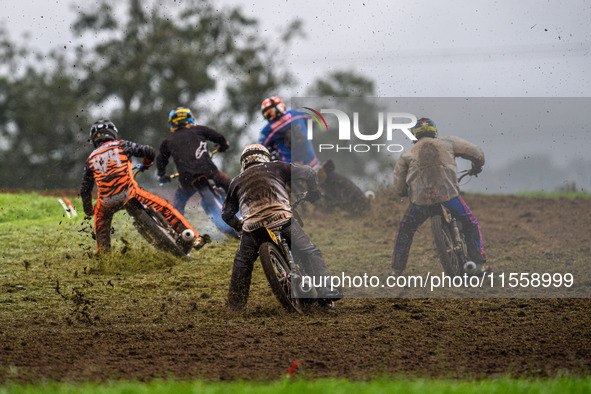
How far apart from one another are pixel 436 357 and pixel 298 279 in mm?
2215

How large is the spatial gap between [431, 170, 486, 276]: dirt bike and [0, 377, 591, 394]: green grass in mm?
5028

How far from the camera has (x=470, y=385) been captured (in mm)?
5227

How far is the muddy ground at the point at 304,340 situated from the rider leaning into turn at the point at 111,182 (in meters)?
1.48

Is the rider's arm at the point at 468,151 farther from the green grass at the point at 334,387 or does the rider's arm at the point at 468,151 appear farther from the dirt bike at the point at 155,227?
the green grass at the point at 334,387

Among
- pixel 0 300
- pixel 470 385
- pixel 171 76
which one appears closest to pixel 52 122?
pixel 171 76

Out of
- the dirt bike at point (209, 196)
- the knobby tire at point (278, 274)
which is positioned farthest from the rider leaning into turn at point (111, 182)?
the knobby tire at point (278, 274)

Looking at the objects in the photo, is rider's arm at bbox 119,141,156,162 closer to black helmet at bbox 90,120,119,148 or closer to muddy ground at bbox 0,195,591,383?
black helmet at bbox 90,120,119,148

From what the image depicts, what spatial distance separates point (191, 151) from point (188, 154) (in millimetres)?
71

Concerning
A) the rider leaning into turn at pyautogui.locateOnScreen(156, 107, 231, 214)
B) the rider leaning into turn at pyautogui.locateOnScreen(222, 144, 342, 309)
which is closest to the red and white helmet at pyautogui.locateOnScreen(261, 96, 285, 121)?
the rider leaning into turn at pyautogui.locateOnScreen(156, 107, 231, 214)

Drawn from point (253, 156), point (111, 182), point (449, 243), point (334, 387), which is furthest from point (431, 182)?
point (334, 387)

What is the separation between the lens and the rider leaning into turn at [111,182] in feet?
37.2

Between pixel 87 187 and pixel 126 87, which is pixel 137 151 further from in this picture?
pixel 126 87

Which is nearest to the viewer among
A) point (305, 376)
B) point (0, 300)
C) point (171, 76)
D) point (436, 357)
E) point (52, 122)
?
point (305, 376)

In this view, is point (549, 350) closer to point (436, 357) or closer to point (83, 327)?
point (436, 357)
